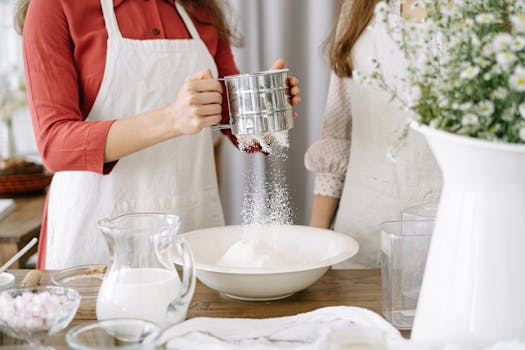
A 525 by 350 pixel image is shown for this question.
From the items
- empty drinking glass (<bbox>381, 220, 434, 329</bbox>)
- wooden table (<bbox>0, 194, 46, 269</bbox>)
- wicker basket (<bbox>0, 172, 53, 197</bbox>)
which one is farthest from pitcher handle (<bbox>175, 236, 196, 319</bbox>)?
wicker basket (<bbox>0, 172, 53, 197</bbox>)

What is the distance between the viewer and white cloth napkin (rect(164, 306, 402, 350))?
91 centimetres

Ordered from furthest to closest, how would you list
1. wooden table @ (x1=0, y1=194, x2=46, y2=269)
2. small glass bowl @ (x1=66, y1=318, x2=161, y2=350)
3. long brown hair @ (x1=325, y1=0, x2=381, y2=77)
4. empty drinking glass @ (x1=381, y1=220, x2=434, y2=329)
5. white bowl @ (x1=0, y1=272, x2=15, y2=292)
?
wooden table @ (x1=0, y1=194, x2=46, y2=269), long brown hair @ (x1=325, y1=0, x2=381, y2=77), white bowl @ (x1=0, y1=272, x2=15, y2=292), empty drinking glass @ (x1=381, y1=220, x2=434, y2=329), small glass bowl @ (x1=66, y1=318, x2=161, y2=350)

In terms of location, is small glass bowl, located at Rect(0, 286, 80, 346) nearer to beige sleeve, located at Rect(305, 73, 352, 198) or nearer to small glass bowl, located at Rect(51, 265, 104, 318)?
small glass bowl, located at Rect(51, 265, 104, 318)

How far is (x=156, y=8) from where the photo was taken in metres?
1.65

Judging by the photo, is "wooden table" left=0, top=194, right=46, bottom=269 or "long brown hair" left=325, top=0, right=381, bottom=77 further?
"wooden table" left=0, top=194, right=46, bottom=269

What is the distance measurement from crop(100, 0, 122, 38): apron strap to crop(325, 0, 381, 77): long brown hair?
0.57m

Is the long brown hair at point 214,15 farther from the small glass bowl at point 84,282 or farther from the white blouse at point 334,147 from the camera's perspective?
the small glass bowl at point 84,282

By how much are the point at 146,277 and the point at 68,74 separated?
0.70m

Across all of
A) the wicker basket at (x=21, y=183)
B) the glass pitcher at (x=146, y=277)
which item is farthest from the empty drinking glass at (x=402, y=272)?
the wicker basket at (x=21, y=183)

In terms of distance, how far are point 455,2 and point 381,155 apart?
95cm

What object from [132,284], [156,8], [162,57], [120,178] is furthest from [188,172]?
[132,284]

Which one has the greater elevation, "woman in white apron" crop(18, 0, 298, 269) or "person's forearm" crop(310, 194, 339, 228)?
"woman in white apron" crop(18, 0, 298, 269)

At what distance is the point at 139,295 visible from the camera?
93cm

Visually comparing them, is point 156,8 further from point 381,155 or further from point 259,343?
point 259,343
